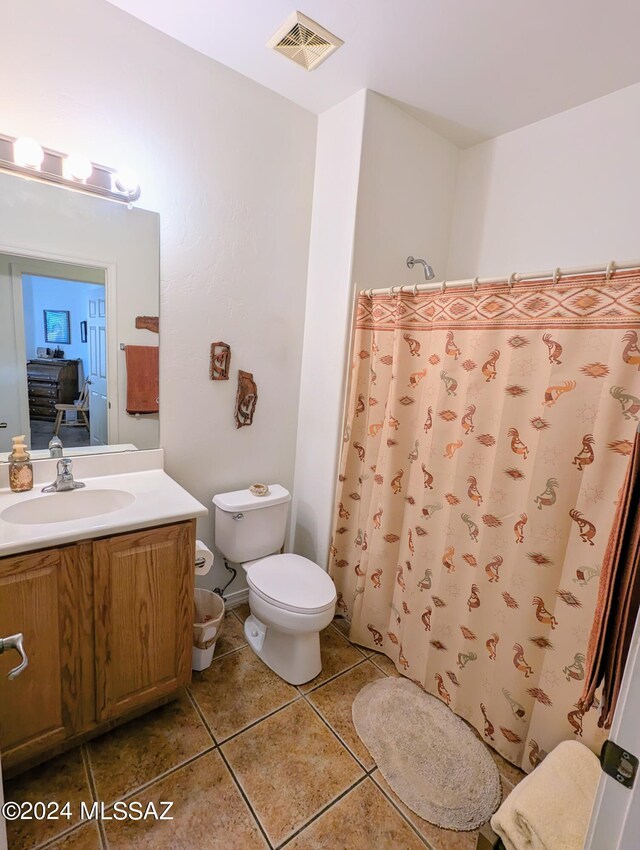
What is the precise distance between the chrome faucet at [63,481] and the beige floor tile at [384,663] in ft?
5.20

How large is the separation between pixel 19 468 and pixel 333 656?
63.8 inches

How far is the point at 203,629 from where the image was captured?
173 cm

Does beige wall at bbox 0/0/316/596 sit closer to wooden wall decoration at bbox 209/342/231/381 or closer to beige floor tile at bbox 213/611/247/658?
wooden wall decoration at bbox 209/342/231/381

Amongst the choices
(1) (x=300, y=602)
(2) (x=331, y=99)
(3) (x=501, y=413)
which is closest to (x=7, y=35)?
(2) (x=331, y=99)

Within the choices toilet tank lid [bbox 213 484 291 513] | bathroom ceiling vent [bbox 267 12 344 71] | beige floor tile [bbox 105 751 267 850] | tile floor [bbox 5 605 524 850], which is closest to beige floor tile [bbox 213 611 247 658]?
tile floor [bbox 5 605 524 850]

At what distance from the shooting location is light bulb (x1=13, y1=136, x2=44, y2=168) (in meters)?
1.36

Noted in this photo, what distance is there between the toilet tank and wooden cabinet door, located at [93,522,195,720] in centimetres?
46

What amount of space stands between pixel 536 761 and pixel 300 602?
999 millimetres

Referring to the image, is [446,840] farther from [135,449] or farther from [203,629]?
[135,449]

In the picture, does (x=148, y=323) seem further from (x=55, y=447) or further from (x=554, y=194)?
(x=554, y=194)

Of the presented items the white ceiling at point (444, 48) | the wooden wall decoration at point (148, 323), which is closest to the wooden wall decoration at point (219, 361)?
the wooden wall decoration at point (148, 323)

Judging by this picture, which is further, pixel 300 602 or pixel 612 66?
pixel 300 602

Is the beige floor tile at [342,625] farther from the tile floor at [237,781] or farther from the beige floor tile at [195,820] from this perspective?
the beige floor tile at [195,820]

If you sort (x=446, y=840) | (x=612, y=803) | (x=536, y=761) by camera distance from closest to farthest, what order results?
(x=612, y=803), (x=446, y=840), (x=536, y=761)
